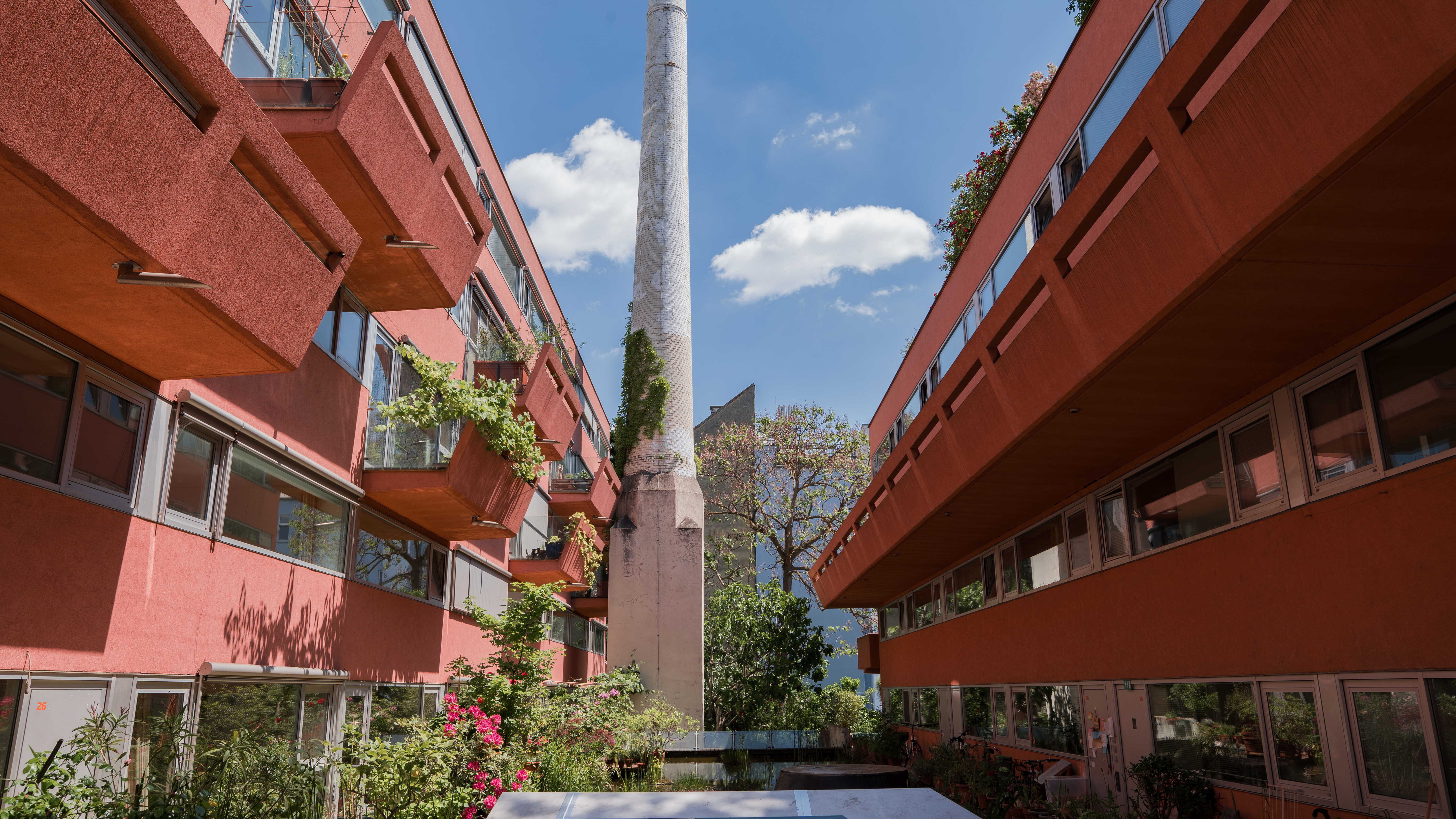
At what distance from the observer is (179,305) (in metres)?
6.61

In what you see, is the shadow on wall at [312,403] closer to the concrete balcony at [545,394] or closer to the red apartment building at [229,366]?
the red apartment building at [229,366]

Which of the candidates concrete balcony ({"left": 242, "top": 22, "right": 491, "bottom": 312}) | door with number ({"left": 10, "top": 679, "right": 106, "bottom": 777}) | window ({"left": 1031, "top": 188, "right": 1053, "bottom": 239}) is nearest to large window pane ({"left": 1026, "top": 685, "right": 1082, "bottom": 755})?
window ({"left": 1031, "top": 188, "right": 1053, "bottom": 239})

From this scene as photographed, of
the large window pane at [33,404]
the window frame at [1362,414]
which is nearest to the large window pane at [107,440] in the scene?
the large window pane at [33,404]

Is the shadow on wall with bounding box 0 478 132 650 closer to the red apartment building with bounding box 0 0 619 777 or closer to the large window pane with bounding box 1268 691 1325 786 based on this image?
the red apartment building with bounding box 0 0 619 777

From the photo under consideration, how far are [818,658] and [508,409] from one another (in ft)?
63.3

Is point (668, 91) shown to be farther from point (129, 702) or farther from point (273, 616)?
point (129, 702)

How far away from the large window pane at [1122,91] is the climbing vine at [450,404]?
8489 millimetres

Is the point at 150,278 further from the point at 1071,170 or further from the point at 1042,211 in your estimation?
the point at 1042,211

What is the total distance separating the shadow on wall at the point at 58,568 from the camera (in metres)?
6.23

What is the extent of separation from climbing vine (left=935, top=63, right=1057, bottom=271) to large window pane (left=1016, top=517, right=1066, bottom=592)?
5.62 m

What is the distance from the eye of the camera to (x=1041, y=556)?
14.4 metres

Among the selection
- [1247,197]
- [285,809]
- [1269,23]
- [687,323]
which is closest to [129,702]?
[285,809]

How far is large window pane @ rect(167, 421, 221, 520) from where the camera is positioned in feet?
27.4

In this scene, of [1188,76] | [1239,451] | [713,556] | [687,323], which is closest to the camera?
[1188,76]
